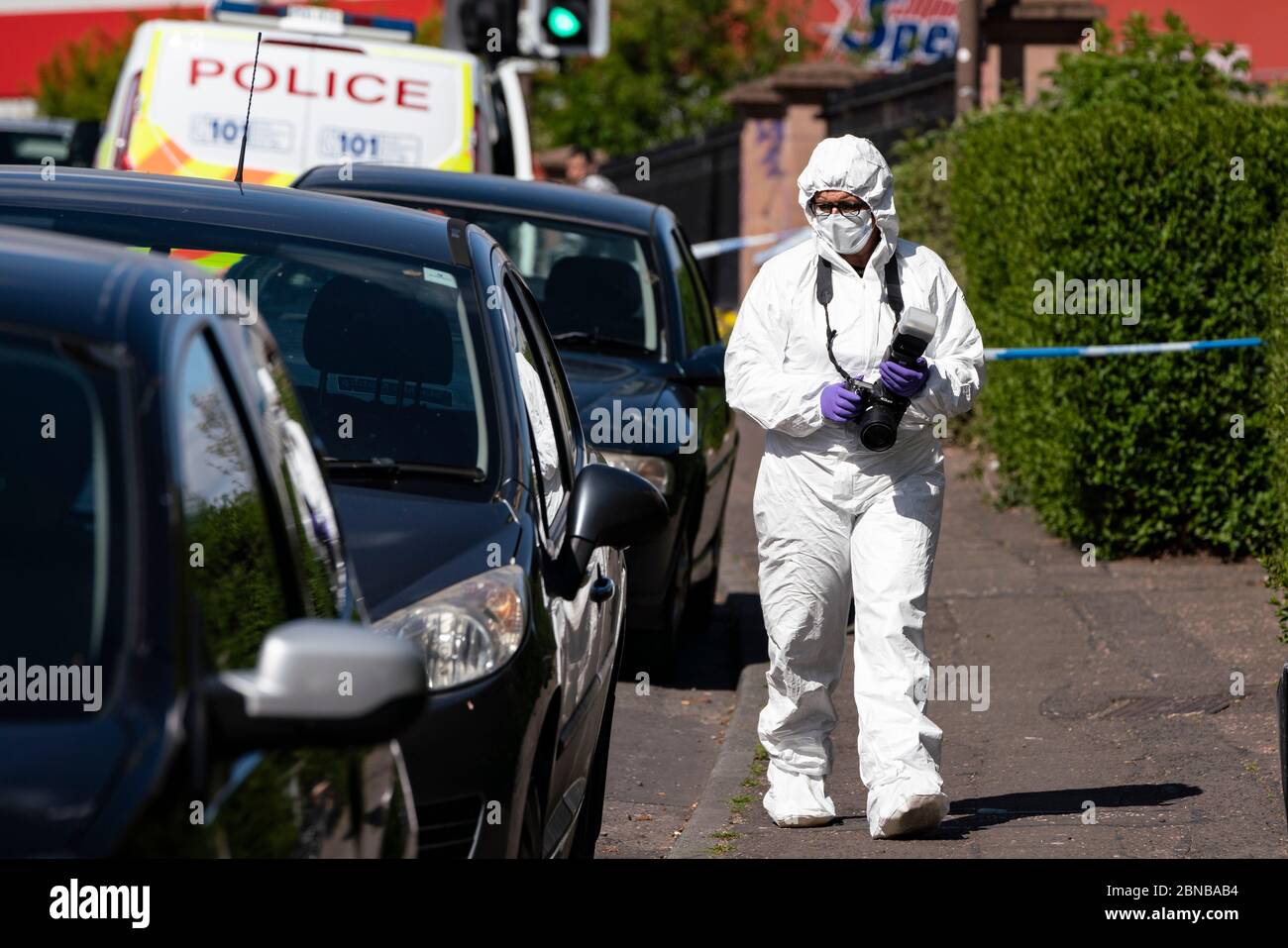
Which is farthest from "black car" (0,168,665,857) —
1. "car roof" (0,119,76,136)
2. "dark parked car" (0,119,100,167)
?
"car roof" (0,119,76,136)

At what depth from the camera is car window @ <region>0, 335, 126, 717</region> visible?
2570mm

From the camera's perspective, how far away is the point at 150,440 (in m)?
2.58

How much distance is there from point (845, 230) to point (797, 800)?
5.35ft

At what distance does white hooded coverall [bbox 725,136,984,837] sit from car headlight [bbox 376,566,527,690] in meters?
2.14

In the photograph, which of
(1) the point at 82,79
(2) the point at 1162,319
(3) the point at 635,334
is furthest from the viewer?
(1) the point at 82,79

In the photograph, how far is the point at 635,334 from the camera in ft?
30.4

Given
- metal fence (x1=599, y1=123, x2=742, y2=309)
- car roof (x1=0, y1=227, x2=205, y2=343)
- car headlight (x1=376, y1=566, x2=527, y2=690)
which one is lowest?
metal fence (x1=599, y1=123, x2=742, y2=309)

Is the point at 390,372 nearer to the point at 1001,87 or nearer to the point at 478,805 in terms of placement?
the point at 478,805

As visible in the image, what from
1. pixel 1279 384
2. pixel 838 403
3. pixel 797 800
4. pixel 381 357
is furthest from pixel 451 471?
pixel 1279 384

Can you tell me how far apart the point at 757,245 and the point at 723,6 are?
1087cm

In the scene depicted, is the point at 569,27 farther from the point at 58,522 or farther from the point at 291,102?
the point at 58,522

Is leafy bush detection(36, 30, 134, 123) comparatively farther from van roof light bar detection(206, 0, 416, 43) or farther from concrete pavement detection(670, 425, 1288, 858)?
concrete pavement detection(670, 425, 1288, 858)
